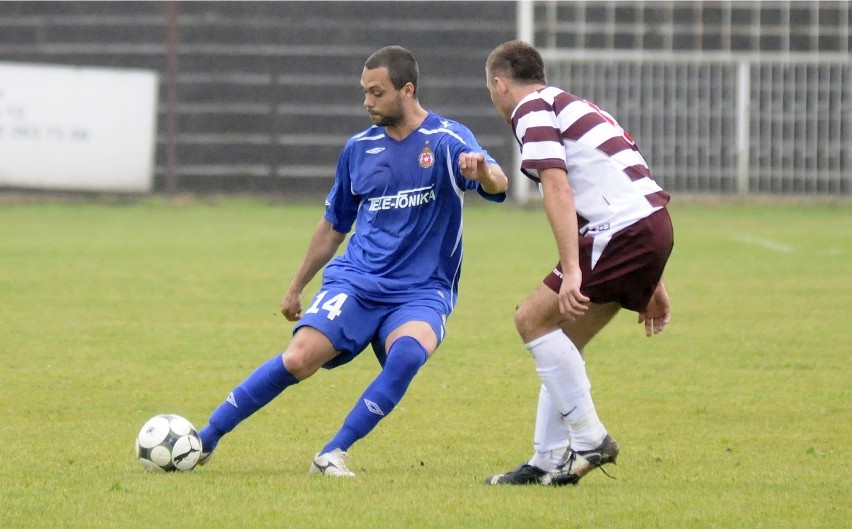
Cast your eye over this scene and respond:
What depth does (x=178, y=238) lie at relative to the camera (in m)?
17.7

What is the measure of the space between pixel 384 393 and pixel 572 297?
0.91 metres

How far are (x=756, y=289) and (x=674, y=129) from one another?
11.5 m

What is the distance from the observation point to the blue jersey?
591 cm

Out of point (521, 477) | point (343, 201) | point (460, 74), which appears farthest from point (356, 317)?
point (460, 74)

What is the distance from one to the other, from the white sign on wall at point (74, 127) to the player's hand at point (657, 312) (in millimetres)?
18042

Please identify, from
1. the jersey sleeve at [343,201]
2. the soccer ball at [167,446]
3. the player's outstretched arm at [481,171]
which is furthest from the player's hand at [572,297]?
the soccer ball at [167,446]

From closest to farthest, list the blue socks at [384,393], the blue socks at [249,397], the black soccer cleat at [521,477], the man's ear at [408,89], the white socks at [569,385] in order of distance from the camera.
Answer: the white socks at [569,385] < the black soccer cleat at [521,477] < the blue socks at [384,393] < the blue socks at [249,397] < the man's ear at [408,89]

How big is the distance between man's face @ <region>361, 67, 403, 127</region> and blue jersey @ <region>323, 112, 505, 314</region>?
13cm

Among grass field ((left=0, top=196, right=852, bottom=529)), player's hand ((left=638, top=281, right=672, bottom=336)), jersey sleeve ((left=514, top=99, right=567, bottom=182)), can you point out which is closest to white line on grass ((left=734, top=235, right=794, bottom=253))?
grass field ((left=0, top=196, right=852, bottom=529))

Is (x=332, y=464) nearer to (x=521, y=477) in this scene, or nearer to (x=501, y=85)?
(x=521, y=477)

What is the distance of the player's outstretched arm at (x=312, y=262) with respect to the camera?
6133mm

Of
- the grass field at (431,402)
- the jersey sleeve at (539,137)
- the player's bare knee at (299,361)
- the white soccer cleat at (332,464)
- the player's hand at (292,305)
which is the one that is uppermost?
the jersey sleeve at (539,137)

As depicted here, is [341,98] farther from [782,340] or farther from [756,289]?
[782,340]

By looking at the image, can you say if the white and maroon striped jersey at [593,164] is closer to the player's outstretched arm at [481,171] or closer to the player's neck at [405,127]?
the player's outstretched arm at [481,171]
